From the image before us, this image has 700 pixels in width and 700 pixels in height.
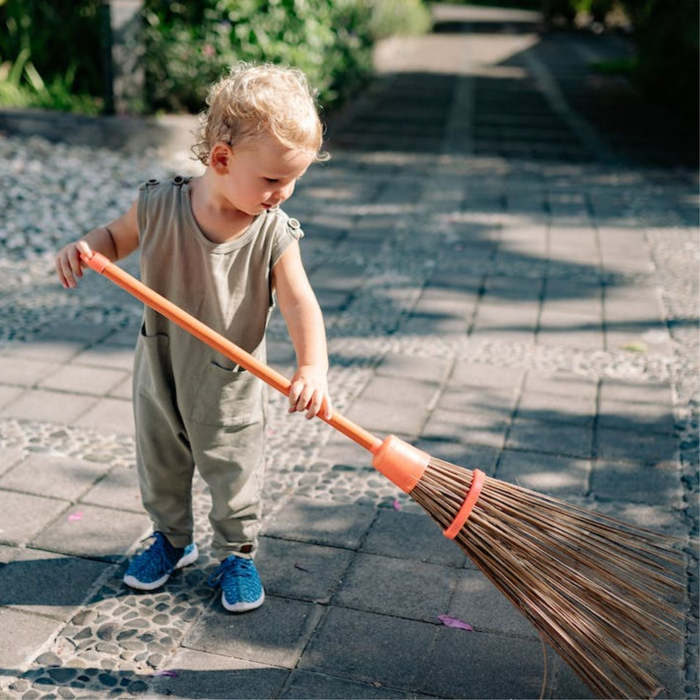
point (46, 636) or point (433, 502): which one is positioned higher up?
point (433, 502)

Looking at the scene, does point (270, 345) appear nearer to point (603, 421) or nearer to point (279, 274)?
point (603, 421)

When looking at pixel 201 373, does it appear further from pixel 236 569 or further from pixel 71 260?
pixel 236 569

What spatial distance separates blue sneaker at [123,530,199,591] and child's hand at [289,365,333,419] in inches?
28.1

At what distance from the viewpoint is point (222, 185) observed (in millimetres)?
2121

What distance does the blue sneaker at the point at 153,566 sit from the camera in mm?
2486

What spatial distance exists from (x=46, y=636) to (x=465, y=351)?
7.93 ft

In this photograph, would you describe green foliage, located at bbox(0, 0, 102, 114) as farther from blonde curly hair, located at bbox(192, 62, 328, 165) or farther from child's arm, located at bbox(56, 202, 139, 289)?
blonde curly hair, located at bbox(192, 62, 328, 165)

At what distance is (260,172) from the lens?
2051 millimetres

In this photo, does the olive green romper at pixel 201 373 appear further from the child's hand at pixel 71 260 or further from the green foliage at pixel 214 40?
the green foliage at pixel 214 40

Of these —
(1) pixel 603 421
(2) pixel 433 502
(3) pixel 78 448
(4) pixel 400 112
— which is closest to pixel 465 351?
(1) pixel 603 421

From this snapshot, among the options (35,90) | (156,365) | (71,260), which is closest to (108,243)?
(71,260)

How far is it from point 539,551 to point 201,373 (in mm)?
931

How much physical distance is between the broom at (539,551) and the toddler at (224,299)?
0.14m

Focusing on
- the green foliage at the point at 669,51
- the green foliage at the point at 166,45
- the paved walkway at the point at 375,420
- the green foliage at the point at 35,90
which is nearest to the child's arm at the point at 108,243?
the paved walkway at the point at 375,420
